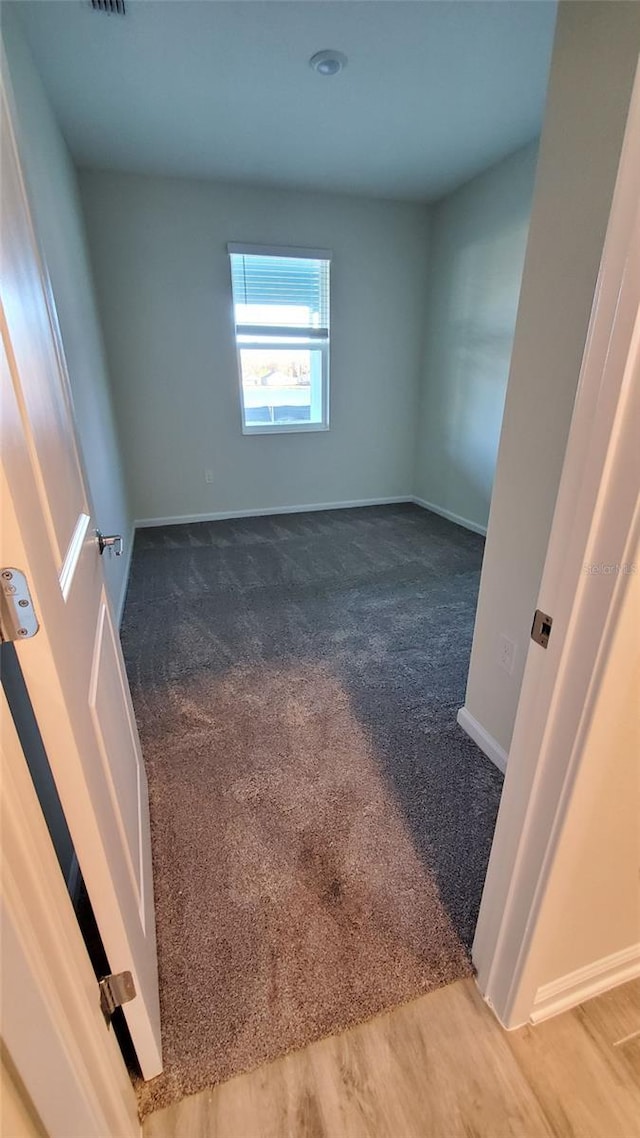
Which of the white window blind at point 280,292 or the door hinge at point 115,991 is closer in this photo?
the door hinge at point 115,991

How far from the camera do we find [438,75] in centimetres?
242

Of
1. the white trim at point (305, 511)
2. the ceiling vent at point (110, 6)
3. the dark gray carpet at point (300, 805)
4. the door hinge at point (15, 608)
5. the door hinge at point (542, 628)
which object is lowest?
the white trim at point (305, 511)

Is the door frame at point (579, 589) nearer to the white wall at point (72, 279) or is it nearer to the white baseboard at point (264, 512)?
the white wall at point (72, 279)

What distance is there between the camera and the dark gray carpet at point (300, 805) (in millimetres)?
1085

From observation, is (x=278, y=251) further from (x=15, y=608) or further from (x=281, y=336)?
(x=15, y=608)

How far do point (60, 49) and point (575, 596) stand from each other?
330 cm

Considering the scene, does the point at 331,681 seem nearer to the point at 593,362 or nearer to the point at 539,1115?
the point at 539,1115

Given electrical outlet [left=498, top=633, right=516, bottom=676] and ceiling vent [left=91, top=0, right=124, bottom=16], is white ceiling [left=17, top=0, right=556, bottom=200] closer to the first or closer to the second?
ceiling vent [left=91, top=0, right=124, bottom=16]

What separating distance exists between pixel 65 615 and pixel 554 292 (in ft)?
4.70

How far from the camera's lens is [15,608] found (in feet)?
1.70

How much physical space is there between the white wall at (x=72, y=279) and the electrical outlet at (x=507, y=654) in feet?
4.56

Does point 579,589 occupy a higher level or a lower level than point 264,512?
higher

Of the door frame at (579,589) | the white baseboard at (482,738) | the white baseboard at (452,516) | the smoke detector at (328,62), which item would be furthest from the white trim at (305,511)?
the door frame at (579,589)

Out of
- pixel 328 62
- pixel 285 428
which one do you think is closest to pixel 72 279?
pixel 328 62
